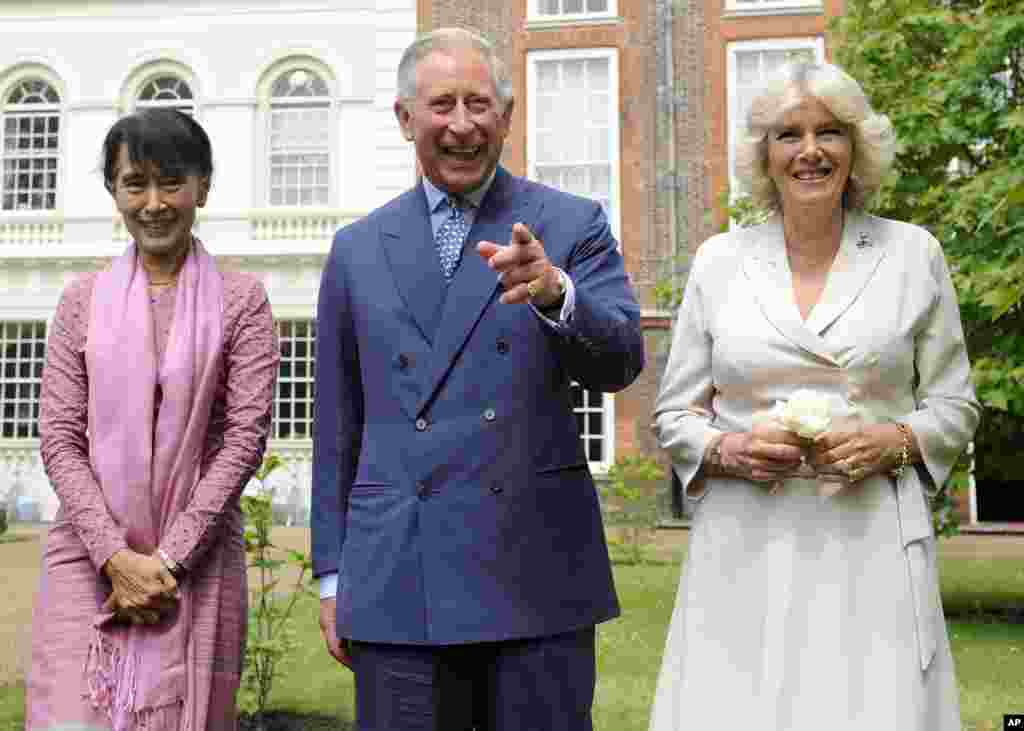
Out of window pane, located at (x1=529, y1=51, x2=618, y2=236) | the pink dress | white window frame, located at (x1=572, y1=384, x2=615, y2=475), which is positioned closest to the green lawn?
the pink dress

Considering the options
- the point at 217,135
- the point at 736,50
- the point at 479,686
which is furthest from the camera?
the point at 217,135

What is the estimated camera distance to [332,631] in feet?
9.80

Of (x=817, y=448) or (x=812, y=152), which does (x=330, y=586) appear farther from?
Answer: (x=812, y=152)

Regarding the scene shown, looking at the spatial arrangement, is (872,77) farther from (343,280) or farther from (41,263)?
(41,263)

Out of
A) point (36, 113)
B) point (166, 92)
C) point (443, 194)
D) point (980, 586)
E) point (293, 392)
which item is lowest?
point (980, 586)

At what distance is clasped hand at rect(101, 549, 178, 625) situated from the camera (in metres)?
3.07

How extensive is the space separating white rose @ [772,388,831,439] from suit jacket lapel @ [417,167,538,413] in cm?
75

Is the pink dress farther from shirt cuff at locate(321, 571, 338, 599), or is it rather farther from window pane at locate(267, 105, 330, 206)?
window pane at locate(267, 105, 330, 206)

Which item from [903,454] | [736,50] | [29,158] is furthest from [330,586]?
[29,158]

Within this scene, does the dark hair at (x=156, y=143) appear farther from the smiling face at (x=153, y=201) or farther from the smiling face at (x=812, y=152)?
the smiling face at (x=812, y=152)

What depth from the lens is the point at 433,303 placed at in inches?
114

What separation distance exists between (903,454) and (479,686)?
45.5 inches

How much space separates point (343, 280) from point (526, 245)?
0.78 metres

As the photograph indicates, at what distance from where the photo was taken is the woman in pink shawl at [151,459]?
308 cm
